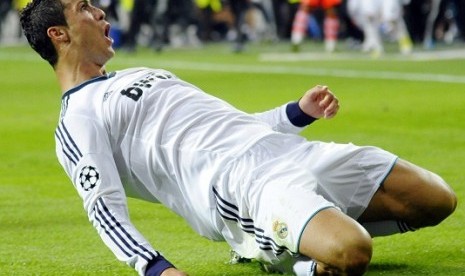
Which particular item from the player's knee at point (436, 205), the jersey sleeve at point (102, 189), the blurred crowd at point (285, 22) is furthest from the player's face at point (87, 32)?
the blurred crowd at point (285, 22)

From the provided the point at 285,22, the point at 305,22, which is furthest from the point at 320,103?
the point at 285,22

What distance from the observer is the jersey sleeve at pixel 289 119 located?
6320 millimetres

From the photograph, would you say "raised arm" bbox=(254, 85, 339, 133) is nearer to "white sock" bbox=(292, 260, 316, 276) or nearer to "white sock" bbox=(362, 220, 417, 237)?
"white sock" bbox=(362, 220, 417, 237)

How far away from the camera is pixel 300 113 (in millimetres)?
6301

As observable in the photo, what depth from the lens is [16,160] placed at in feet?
35.8

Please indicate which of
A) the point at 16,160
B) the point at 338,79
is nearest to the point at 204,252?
the point at 16,160

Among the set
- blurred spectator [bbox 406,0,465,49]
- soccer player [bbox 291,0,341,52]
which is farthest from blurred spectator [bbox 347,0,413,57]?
blurred spectator [bbox 406,0,465,49]

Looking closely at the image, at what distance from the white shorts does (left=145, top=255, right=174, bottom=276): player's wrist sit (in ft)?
1.43

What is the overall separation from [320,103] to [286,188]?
2.87 feet

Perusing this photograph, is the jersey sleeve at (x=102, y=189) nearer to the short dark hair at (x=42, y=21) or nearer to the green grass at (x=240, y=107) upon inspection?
the short dark hair at (x=42, y=21)

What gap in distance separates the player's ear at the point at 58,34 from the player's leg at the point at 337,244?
63.3 inches

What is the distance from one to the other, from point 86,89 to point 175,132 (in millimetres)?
485

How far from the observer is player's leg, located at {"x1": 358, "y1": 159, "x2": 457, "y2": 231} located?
238 inches

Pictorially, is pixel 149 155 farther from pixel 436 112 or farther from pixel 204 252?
pixel 436 112
